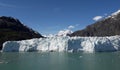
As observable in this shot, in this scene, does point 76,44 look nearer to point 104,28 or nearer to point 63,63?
point 63,63

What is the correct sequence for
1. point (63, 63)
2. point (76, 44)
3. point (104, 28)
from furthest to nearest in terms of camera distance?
point (104, 28) → point (76, 44) → point (63, 63)

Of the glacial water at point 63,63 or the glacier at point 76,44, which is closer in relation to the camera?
the glacial water at point 63,63

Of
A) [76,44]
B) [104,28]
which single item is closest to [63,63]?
[76,44]

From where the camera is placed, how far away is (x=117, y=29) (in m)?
87.3

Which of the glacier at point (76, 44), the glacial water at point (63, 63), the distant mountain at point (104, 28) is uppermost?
the distant mountain at point (104, 28)

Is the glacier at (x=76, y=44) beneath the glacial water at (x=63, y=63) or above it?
above

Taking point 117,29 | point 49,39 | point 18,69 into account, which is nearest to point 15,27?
point 117,29

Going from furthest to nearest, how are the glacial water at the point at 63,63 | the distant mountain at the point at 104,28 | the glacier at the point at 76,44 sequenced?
the distant mountain at the point at 104,28 < the glacier at the point at 76,44 < the glacial water at the point at 63,63

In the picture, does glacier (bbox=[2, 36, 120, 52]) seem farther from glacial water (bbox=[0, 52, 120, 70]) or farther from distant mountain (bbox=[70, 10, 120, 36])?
distant mountain (bbox=[70, 10, 120, 36])

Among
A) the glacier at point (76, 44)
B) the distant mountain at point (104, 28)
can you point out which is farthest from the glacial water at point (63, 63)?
the distant mountain at point (104, 28)

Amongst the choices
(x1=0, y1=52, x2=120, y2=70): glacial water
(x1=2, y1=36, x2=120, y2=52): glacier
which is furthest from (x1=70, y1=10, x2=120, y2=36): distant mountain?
(x1=0, y1=52, x2=120, y2=70): glacial water

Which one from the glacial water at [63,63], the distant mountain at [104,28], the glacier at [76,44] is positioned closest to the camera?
the glacial water at [63,63]

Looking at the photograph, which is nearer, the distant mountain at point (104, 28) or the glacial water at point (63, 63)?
the glacial water at point (63, 63)

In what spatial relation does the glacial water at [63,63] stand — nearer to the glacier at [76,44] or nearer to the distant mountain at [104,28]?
the glacier at [76,44]
